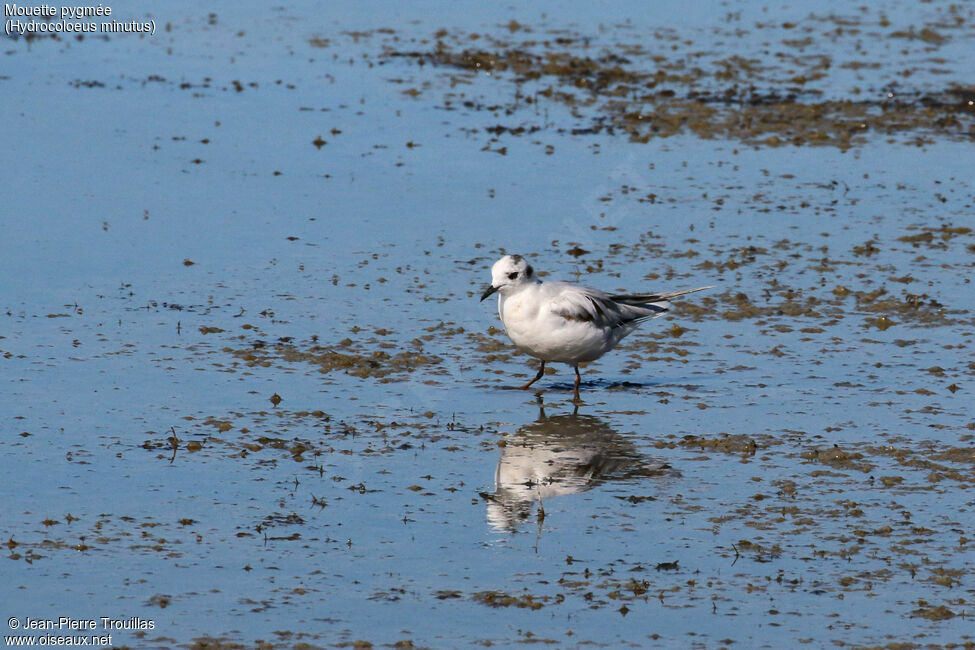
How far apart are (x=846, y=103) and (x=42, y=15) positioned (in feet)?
59.3

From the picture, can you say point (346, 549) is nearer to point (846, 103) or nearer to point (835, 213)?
point (835, 213)

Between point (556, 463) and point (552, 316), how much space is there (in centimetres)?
191

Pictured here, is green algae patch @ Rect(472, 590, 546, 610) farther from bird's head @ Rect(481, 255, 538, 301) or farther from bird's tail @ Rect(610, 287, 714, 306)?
bird's tail @ Rect(610, 287, 714, 306)

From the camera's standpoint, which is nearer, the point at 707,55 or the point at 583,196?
the point at 583,196

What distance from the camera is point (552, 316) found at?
544 inches

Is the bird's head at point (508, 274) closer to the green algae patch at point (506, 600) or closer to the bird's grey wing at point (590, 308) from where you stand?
the bird's grey wing at point (590, 308)

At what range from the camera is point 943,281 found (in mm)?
17766

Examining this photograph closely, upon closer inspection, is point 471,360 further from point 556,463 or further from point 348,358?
point 556,463

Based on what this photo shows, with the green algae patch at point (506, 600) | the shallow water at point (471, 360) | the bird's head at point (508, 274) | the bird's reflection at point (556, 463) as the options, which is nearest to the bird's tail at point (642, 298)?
the shallow water at point (471, 360)

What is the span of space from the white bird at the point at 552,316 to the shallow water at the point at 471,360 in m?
0.47

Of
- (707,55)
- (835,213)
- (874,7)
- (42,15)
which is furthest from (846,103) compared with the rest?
(42,15)

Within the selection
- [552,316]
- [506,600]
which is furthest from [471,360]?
[506,600]

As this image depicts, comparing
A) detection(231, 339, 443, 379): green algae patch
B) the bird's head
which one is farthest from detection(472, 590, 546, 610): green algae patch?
detection(231, 339, 443, 379): green algae patch

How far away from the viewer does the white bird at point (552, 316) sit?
45.4 feet
